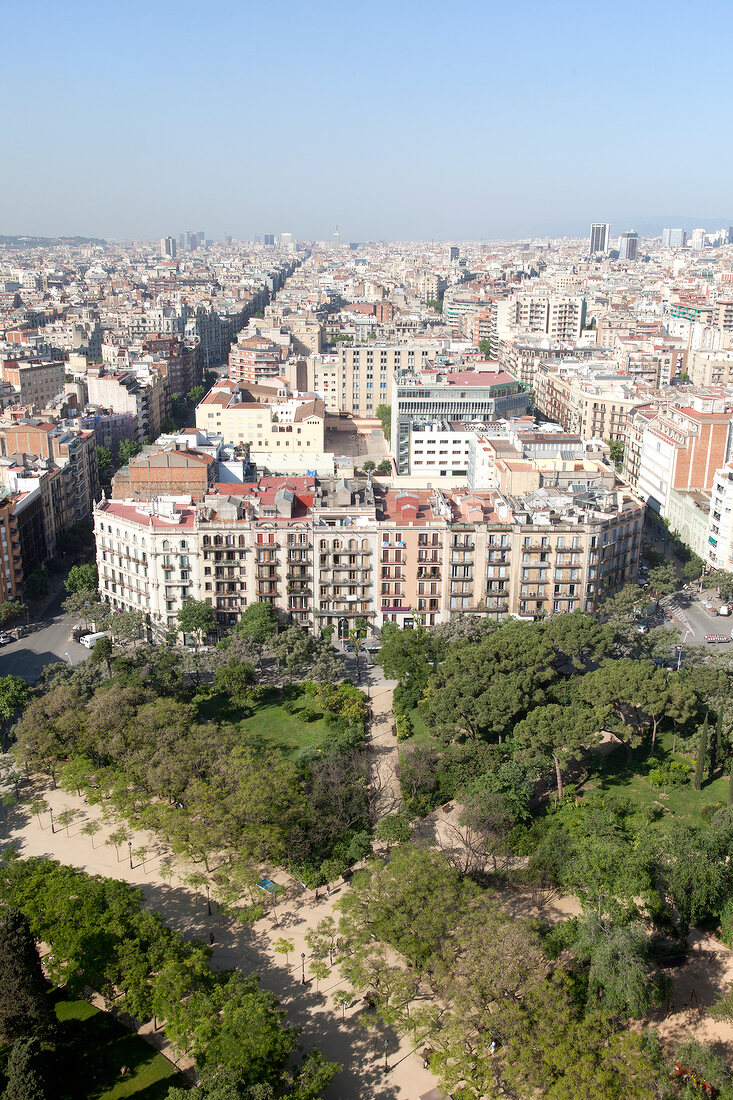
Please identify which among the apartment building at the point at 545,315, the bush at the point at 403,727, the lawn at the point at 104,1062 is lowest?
the lawn at the point at 104,1062

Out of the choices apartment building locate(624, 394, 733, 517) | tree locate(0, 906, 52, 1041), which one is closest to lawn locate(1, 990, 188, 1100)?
tree locate(0, 906, 52, 1041)

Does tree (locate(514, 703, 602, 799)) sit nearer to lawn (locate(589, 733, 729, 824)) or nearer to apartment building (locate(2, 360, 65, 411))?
lawn (locate(589, 733, 729, 824))

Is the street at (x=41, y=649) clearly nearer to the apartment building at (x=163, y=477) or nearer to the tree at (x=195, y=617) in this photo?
the tree at (x=195, y=617)

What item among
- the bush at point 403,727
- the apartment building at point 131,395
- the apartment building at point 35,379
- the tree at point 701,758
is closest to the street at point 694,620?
the tree at point 701,758

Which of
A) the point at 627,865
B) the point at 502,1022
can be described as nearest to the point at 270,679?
the point at 627,865

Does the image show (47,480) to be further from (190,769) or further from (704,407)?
(704,407)

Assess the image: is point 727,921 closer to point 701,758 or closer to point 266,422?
point 701,758
